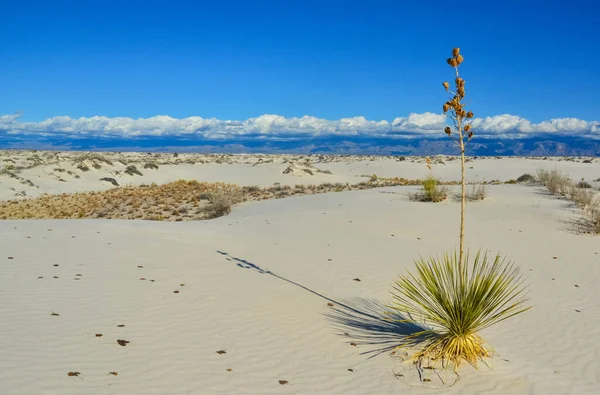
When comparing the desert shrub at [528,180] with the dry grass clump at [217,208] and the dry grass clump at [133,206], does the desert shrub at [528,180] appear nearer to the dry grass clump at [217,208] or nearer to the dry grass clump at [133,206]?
the dry grass clump at [133,206]

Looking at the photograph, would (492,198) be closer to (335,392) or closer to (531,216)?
(531,216)

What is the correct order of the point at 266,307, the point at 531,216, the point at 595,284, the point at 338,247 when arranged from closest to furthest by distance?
the point at 266,307, the point at 595,284, the point at 338,247, the point at 531,216

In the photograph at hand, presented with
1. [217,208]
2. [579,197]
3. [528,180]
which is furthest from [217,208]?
[528,180]

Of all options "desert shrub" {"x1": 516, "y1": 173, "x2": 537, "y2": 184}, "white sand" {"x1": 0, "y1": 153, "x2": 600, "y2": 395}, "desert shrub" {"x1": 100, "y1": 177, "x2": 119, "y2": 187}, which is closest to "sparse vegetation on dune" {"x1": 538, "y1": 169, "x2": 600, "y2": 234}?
"white sand" {"x1": 0, "y1": 153, "x2": 600, "y2": 395}

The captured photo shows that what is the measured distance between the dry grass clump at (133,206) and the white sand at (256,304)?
4.76 metres

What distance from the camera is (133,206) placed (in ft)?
71.3

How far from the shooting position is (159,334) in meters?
6.04

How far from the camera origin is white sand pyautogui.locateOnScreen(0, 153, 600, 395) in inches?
202

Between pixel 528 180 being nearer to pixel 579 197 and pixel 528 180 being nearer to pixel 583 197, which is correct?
pixel 579 197

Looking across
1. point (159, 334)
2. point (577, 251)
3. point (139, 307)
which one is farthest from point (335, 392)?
point (577, 251)

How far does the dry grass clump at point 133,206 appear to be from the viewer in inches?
778

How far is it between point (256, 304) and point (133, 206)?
15.9 meters

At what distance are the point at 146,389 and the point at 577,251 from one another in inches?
462

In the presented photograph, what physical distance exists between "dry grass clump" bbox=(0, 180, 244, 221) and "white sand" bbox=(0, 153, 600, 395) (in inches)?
187
